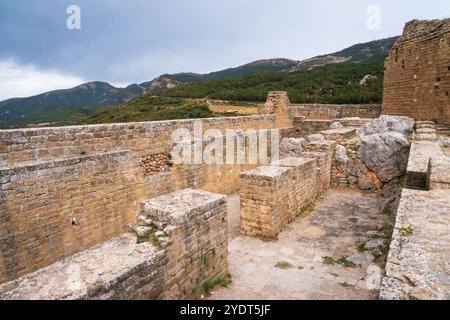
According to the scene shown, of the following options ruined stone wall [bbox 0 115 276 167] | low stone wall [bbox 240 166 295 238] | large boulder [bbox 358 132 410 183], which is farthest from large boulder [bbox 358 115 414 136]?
ruined stone wall [bbox 0 115 276 167]

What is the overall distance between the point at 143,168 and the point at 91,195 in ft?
5.86

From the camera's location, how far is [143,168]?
25.4 feet

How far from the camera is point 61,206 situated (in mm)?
5605

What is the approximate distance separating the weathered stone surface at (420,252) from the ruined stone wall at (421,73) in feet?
29.7

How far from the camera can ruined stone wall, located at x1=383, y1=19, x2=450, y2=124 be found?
11.3 metres

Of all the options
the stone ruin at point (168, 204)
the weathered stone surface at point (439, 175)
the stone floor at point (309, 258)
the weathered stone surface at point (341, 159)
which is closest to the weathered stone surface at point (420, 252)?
the stone ruin at point (168, 204)

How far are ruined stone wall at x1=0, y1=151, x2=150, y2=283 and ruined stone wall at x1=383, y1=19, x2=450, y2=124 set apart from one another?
11.1 m

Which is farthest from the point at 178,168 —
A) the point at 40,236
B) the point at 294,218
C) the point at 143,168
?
the point at 40,236

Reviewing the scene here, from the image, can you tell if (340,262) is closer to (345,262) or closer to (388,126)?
(345,262)

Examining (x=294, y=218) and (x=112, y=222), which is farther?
(x=294, y=218)

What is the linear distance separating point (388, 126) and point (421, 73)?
11.9 ft

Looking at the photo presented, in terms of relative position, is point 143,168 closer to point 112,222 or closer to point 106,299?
point 112,222

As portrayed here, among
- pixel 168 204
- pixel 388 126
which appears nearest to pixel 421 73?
pixel 388 126

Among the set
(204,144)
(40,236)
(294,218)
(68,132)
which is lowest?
(294,218)
